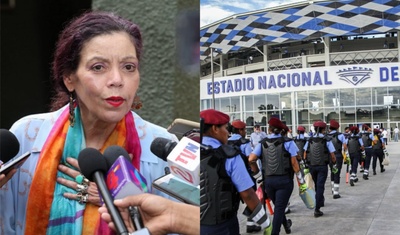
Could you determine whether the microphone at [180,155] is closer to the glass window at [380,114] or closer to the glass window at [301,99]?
the glass window at [301,99]

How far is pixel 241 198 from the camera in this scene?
6.37ft

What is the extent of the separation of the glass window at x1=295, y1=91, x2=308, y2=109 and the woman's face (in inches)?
36.3

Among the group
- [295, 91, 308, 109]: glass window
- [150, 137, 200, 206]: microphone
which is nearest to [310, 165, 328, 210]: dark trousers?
[295, 91, 308, 109]: glass window

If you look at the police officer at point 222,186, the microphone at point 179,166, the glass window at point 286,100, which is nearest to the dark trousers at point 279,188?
the police officer at point 222,186

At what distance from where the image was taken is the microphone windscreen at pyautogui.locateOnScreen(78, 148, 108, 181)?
65 centimetres

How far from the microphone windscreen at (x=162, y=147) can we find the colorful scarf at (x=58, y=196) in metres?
0.04

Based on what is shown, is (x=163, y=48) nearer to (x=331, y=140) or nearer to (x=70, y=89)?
(x=70, y=89)

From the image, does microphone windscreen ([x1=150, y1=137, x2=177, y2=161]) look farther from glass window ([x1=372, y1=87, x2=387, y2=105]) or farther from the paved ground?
the paved ground

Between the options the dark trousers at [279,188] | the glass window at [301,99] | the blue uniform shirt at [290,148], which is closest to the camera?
the glass window at [301,99]

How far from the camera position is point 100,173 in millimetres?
643

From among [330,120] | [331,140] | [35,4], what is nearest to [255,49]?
[330,120]

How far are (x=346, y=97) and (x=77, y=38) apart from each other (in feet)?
4.17

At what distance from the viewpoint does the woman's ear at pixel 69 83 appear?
30.1 inches

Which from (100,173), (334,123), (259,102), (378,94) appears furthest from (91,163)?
(334,123)
